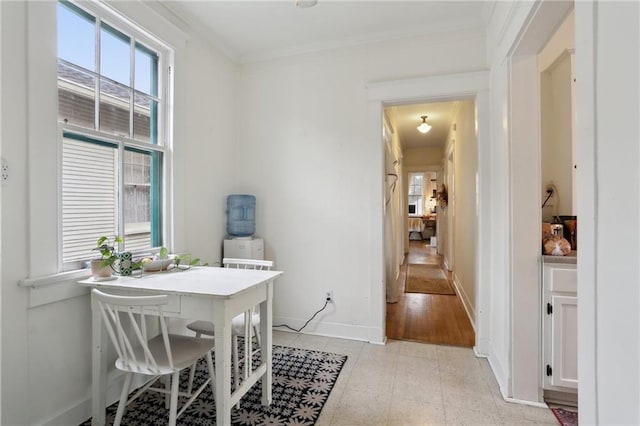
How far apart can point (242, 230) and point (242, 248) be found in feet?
0.81

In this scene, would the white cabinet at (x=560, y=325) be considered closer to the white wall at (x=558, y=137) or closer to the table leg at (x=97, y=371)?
the white wall at (x=558, y=137)

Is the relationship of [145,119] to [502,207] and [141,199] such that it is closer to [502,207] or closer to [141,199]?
[141,199]

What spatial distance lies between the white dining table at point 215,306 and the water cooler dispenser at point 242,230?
35.8 inches

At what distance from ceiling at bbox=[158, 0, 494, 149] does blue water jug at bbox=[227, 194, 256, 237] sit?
144 centimetres

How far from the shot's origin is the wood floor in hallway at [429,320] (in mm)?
3031

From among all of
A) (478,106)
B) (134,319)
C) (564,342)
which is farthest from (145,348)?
(478,106)

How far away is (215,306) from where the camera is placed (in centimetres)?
154

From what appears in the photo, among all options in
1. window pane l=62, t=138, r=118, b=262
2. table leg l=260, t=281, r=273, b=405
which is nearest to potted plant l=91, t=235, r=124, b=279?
window pane l=62, t=138, r=118, b=262

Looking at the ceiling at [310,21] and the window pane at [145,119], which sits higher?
the ceiling at [310,21]

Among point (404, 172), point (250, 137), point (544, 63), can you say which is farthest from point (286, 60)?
point (404, 172)

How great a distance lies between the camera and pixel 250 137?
3.33 metres

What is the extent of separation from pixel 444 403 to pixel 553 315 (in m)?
0.86

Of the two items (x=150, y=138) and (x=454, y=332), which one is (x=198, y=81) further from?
(x=454, y=332)

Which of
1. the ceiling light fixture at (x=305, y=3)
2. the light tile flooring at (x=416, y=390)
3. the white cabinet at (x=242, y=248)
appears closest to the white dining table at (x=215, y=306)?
the light tile flooring at (x=416, y=390)
